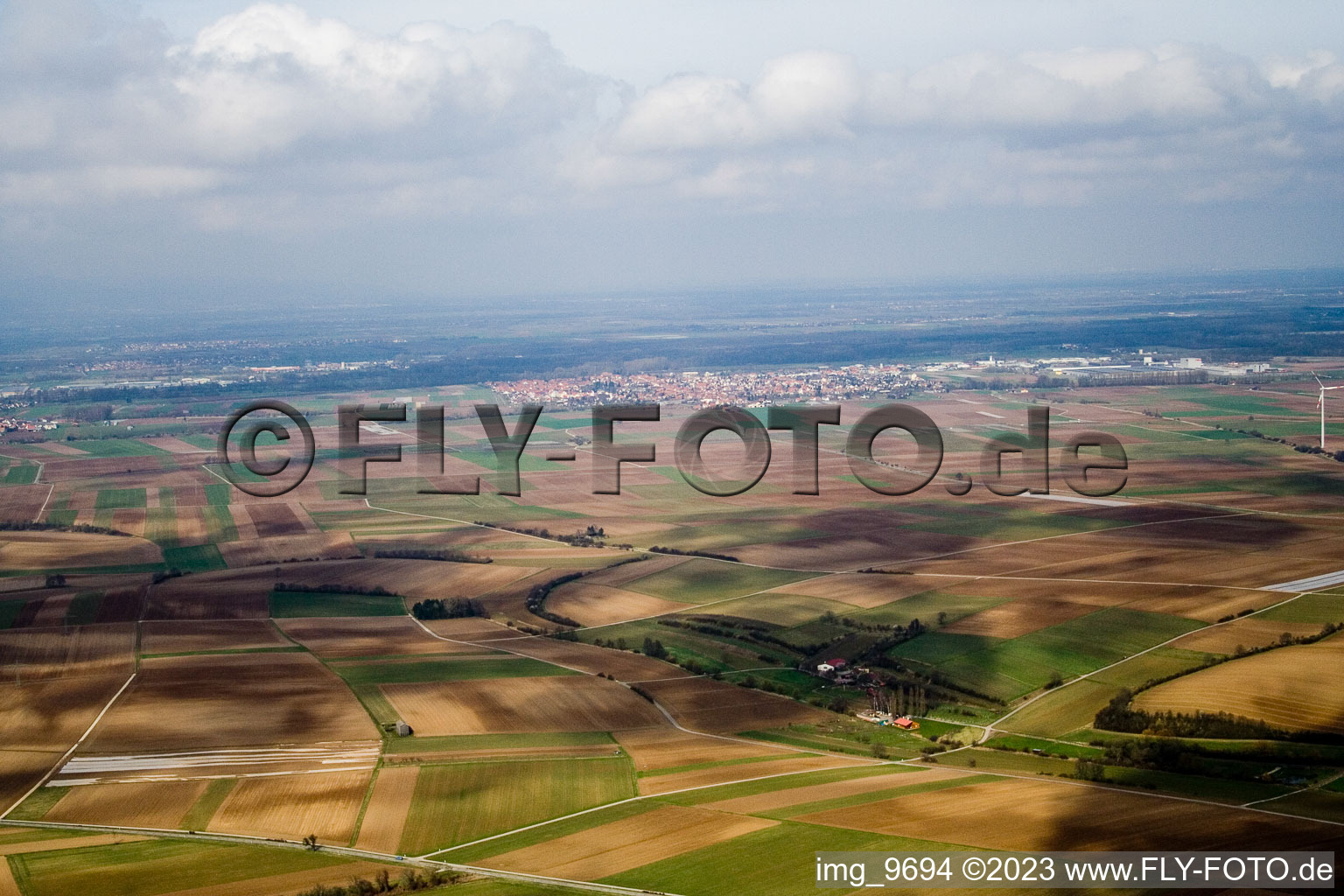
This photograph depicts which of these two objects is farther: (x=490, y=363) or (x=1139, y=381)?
(x=490, y=363)

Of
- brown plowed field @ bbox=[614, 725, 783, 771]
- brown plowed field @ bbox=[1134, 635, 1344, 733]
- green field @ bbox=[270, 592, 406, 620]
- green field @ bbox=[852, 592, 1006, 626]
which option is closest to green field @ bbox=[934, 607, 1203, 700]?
brown plowed field @ bbox=[1134, 635, 1344, 733]

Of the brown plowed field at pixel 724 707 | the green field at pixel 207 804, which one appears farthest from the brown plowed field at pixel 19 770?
the brown plowed field at pixel 724 707

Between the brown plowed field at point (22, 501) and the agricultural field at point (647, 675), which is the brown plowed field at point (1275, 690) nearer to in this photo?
the agricultural field at point (647, 675)

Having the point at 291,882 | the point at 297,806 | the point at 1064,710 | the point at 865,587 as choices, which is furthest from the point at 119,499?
the point at 1064,710

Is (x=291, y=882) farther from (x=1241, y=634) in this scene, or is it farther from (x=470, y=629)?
(x=1241, y=634)

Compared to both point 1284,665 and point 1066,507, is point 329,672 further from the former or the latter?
point 1066,507

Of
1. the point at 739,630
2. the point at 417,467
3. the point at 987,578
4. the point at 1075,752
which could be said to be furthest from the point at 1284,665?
the point at 417,467

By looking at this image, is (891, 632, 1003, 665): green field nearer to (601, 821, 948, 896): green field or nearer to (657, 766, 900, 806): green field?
(657, 766, 900, 806): green field
